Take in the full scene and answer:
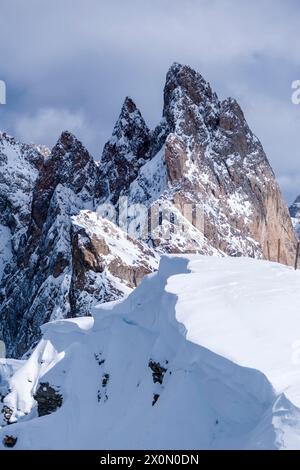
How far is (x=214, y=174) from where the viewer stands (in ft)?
416

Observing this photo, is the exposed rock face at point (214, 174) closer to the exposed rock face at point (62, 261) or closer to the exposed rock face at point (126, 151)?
the exposed rock face at point (126, 151)

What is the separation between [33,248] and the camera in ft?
498

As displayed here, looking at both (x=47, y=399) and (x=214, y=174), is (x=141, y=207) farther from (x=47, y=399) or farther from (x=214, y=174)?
(x=47, y=399)

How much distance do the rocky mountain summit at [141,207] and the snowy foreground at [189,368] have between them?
1977 inches

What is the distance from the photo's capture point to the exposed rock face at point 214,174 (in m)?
118

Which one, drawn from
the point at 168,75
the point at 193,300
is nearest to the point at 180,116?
the point at 168,75

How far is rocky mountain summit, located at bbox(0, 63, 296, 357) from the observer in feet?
307

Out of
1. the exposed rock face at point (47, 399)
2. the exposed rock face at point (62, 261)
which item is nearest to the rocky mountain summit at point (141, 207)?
the exposed rock face at point (62, 261)

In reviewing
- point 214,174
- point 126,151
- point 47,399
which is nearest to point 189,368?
point 47,399

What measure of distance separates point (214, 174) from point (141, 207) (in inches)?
671

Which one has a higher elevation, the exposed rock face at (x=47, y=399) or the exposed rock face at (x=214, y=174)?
the exposed rock face at (x=214, y=174)

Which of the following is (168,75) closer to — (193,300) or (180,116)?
(180,116)

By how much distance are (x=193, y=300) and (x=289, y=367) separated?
717cm
